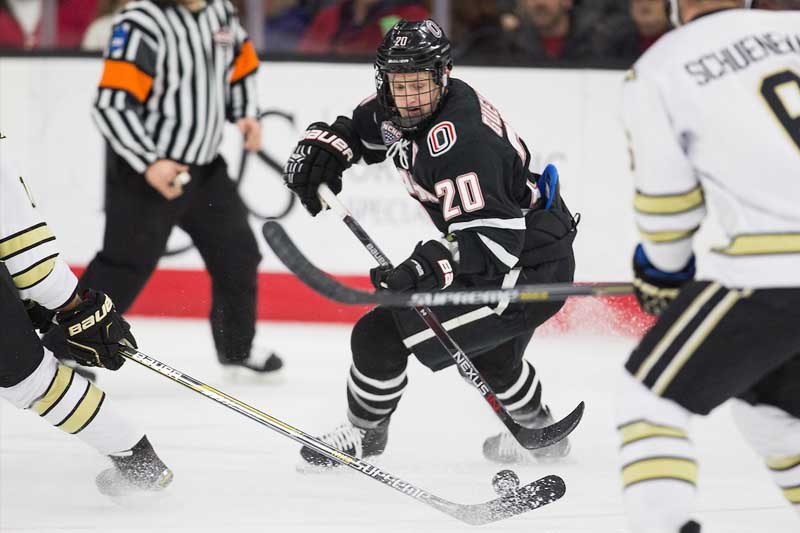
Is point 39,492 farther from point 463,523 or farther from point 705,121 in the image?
point 705,121

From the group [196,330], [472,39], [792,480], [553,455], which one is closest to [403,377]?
[553,455]

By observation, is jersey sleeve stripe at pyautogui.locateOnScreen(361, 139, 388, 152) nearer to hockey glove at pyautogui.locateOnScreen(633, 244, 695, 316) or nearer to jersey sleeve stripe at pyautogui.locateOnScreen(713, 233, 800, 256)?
hockey glove at pyautogui.locateOnScreen(633, 244, 695, 316)

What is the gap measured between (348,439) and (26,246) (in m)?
0.96

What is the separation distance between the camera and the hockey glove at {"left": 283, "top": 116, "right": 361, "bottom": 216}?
2.94 m

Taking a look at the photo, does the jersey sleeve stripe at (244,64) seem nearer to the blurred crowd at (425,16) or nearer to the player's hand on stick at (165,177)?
the player's hand on stick at (165,177)

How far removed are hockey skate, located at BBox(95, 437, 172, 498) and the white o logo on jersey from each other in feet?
2.94

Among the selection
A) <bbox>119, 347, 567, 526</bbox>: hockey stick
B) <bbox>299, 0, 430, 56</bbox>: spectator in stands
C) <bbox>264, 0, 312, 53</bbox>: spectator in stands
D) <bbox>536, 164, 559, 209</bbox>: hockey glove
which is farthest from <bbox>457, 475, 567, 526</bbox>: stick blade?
<bbox>264, 0, 312, 53</bbox>: spectator in stands

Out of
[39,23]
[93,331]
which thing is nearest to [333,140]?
[93,331]

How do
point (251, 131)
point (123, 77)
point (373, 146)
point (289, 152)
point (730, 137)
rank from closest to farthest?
point (730, 137)
point (373, 146)
point (123, 77)
point (251, 131)
point (289, 152)

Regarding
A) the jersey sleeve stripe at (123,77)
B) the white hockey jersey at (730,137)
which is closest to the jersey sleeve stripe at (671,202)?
the white hockey jersey at (730,137)

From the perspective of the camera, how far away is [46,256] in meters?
2.46

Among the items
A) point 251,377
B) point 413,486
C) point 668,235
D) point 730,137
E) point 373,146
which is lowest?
point 251,377

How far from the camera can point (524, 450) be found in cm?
311

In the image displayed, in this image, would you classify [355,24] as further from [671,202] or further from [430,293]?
[671,202]
